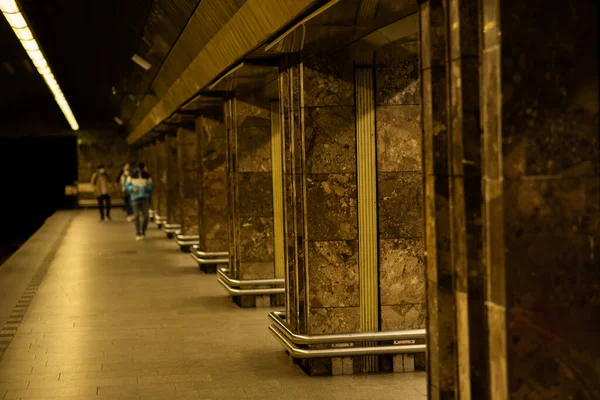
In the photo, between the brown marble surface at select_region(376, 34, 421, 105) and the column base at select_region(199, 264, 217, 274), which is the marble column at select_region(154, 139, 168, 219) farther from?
the brown marble surface at select_region(376, 34, 421, 105)

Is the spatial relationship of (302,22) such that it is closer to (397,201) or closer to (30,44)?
(397,201)

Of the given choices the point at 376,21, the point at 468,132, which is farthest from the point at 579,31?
the point at 376,21

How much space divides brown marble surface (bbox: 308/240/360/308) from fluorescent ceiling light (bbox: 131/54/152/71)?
878cm

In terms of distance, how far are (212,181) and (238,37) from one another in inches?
219

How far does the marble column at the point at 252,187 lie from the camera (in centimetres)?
1016

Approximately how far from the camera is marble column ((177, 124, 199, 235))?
16.2m

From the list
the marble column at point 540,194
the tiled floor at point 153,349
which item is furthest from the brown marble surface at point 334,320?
the marble column at point 540,194

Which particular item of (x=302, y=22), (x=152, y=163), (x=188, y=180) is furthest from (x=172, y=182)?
(x=302, y=22)

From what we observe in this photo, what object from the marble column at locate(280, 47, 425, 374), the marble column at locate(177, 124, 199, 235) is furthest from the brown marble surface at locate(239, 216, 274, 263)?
the marble column at locate(177, 124, 199, 235)

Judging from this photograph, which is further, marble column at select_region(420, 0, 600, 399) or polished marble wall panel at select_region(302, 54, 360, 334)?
polished marble wall panel at select_region(302, 54, 360, 334)

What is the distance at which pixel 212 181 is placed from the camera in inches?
521

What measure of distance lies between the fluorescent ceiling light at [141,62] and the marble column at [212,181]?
2272mm

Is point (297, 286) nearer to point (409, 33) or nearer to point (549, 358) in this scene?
point (409, 33)

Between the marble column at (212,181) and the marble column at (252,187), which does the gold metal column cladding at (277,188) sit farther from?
the marble column at (212,181)
